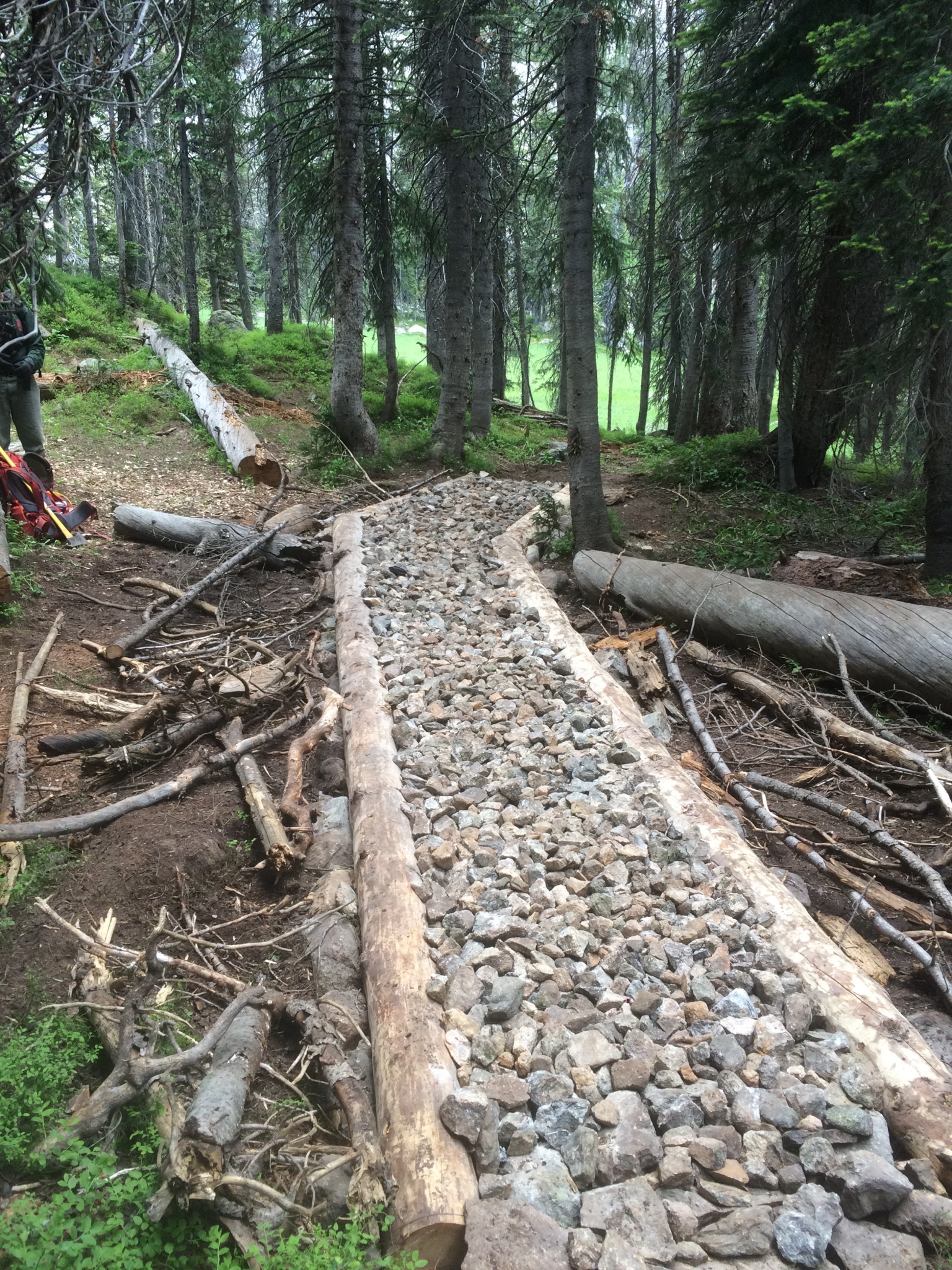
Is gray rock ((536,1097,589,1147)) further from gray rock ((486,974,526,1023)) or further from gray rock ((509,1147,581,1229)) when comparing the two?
gray rock ((486,974,526,1023))

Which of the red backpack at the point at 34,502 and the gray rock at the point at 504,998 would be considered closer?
the gray rock at the point at 504,998

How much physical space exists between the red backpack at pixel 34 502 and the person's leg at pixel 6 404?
38 centimetres

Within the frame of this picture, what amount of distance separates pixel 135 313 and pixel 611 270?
1314cm

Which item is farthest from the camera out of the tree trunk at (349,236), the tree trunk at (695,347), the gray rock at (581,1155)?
the tree trunk at (695,347)

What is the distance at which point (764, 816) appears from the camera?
4.20 meters

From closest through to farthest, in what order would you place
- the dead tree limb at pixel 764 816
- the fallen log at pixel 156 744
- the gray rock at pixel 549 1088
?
the gray rock at pixel 549 1088 < the dead tree limb at pixel 764 816 < the fallen log at pixel 156 744

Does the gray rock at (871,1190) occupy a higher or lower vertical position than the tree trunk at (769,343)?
lower

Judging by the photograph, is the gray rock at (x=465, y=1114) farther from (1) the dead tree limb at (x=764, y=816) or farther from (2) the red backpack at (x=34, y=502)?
(2) the red backpack at (x=34, y=502)

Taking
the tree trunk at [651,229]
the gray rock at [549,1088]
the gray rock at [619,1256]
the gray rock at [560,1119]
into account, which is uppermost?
the tree trunk at [651,229]

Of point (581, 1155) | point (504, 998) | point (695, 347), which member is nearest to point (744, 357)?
point (695, 347)

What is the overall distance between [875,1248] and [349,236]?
11.7 meters

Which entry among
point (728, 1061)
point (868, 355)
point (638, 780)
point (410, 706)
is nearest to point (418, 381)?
point (868, 355)

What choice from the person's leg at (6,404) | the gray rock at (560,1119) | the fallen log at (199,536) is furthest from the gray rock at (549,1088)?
the person's leg at (6,404)

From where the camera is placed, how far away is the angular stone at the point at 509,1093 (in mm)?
2488
